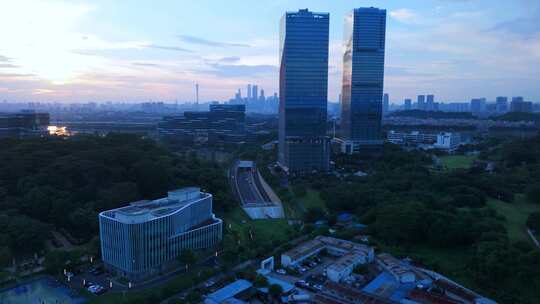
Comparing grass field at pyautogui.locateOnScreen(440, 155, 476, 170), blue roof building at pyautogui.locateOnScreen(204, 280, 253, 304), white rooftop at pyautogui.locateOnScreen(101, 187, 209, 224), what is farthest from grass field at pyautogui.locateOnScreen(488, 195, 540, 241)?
white rooftop at pyautogui.locateOnScreen(101, 187, 209, 224)

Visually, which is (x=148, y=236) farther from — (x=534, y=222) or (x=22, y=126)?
(x=22, y=126)

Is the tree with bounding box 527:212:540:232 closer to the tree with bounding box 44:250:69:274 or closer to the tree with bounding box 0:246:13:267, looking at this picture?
the tree with bounding box 44:250:69:274

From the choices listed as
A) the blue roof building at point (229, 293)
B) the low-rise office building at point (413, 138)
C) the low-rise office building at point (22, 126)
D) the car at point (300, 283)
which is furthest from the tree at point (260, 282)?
the low-rise office building at point (413, 138)

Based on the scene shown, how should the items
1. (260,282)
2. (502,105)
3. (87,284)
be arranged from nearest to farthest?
(260,282) → (87,284) → (502,105)

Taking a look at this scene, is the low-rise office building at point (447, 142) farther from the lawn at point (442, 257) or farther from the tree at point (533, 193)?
the lawn at point (442, 257)

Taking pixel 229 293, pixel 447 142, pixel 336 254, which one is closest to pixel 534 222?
pixel 336 254

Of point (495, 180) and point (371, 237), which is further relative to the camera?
point (495, 180)

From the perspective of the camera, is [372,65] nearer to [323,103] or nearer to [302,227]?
[323,103]

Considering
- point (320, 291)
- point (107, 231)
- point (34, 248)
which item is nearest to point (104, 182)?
point (34, 248)
